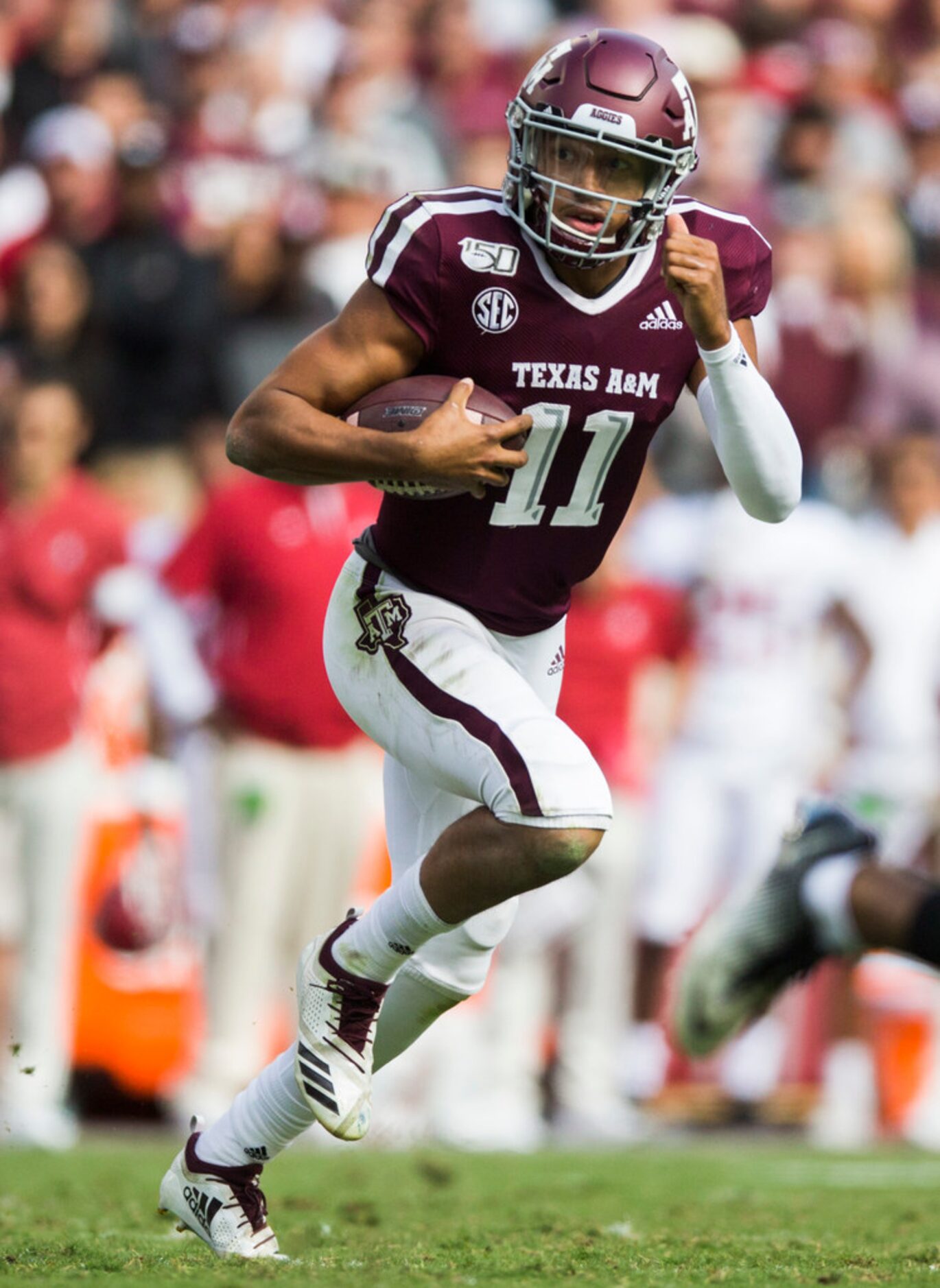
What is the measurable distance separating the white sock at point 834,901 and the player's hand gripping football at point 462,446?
1.23 m

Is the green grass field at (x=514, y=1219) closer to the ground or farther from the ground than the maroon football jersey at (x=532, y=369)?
closer to the ground

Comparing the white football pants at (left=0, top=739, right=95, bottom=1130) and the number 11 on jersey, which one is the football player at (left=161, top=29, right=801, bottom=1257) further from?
the white football pants at (left=0, top=739, right=95, bottom=1130)

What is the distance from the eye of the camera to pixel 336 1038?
427 centimetres

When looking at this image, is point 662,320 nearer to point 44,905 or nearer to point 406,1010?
point 406,1010

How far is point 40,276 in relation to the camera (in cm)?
887

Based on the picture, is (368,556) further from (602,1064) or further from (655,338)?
(602,1064)

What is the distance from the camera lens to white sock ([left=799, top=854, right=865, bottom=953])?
4633 mm

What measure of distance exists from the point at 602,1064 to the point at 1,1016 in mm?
2252

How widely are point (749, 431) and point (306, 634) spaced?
353 cm

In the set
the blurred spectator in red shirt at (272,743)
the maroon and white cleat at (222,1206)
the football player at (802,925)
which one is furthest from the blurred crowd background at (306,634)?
the maroon and white cleat at (222,1206)

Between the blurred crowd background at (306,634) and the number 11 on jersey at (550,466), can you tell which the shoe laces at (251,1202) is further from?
the blurred crowd background at (306,634)

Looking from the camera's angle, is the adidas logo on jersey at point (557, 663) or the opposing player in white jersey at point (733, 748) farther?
the opposing player in white jersey at point (733, 748)

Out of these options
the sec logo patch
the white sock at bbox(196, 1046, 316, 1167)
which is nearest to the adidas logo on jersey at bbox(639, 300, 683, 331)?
the sec logo patch

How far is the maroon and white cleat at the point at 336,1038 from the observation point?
4.20 metres
